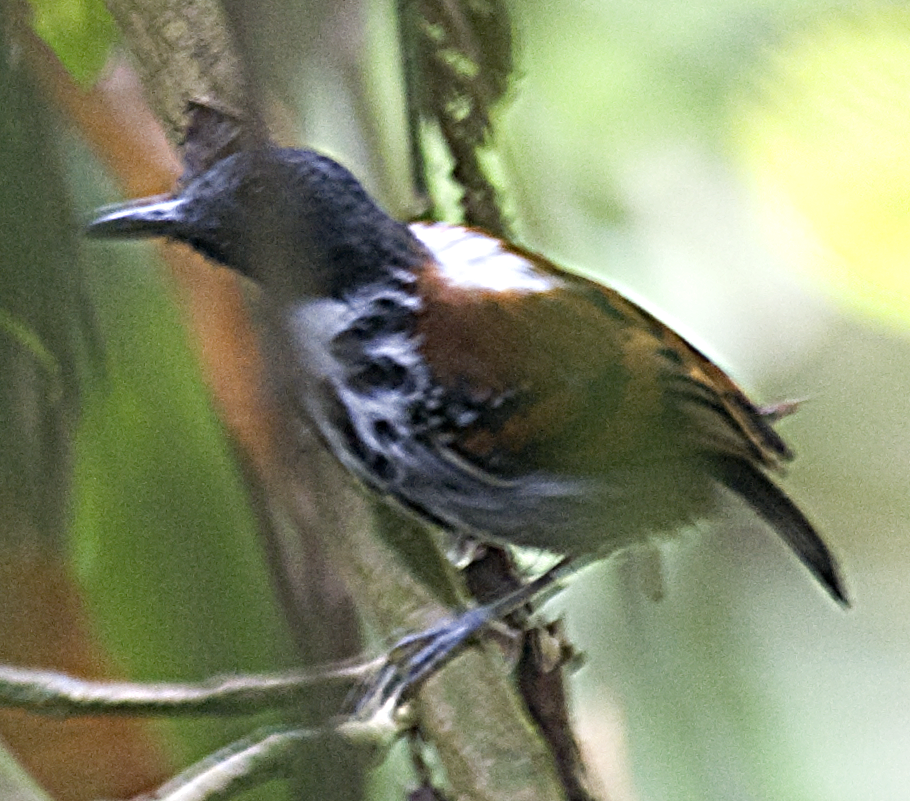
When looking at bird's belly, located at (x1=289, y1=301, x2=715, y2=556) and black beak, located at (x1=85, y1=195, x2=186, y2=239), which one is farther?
bird's belly, located at (x1=289, y1=301, x2=715, y2=556)

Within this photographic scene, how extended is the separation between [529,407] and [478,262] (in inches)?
3.9

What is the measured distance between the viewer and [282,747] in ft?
0.76

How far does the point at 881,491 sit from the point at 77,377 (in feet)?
1.38

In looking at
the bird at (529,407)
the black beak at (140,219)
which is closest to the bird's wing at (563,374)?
the bird at (529,407)

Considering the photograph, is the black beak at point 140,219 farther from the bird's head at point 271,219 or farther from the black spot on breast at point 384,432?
the black spot on breast at point 384,432

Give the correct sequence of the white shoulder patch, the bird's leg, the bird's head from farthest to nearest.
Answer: the white shoulder patch, the bird's leg, the bird's head

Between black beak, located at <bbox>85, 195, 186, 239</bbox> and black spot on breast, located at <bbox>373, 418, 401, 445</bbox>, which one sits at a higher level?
black beak, located at <bbox>85, 195, 186, 239</bbox>

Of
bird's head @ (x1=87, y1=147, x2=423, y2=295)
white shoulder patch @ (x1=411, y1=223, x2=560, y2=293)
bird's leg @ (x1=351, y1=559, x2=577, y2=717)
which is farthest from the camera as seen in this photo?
white shoulder patch @ (x1=411, y1=223, x2=560, y2=293)

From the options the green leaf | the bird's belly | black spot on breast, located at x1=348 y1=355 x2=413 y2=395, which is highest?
the green leaf

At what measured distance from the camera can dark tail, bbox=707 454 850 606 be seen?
0.50m

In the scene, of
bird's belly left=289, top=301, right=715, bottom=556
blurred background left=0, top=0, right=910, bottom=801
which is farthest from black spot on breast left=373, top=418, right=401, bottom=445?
blurred background left=0, top=0, right=910, bottom=801

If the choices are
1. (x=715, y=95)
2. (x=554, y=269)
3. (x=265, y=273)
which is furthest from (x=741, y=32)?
(x=265, y=273)

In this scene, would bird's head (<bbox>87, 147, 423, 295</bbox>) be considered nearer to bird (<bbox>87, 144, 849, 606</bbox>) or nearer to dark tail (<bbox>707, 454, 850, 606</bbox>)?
bird (<bbox>87, 144, 849, 606</bbox>)

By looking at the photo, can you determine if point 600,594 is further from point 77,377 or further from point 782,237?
point 77,377
